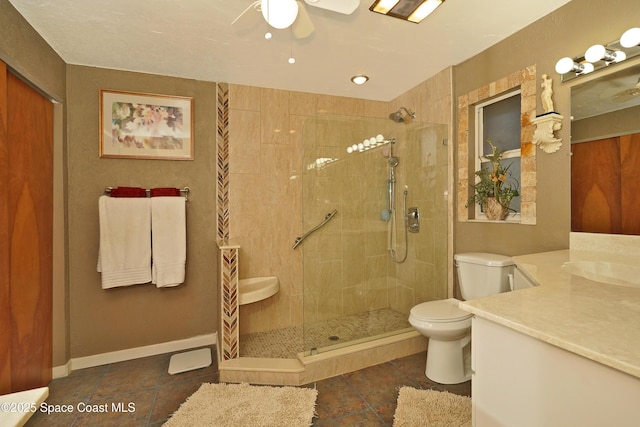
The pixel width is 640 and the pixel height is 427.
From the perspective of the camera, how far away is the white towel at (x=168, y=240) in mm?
2406

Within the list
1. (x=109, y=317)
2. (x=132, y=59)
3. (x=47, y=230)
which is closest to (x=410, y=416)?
(x=109, y=317)

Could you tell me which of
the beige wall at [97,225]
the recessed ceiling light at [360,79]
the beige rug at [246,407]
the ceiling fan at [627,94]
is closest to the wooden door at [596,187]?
the ceiling fan at [627,94]

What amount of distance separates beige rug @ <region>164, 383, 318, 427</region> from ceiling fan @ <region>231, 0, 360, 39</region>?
6.80 ft

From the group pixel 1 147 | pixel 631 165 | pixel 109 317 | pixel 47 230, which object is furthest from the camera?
pixel 109 317

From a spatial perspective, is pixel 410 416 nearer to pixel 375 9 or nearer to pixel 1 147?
pixel 375 9

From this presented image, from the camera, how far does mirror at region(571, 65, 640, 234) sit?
1.42 metres

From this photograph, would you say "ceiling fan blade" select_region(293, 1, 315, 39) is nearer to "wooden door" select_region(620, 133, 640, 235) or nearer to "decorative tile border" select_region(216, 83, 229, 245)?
"decorative tile border" select_region(216, 83, 229, 245)

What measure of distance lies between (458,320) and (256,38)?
7.60 feet

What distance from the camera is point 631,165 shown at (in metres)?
1.42

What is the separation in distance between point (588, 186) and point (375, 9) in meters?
1.53

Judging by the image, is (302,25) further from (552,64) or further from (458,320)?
(458,320)

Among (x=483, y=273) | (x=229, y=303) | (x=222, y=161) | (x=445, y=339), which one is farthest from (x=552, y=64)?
(x=229, y=303)

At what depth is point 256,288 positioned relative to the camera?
2.64 metres

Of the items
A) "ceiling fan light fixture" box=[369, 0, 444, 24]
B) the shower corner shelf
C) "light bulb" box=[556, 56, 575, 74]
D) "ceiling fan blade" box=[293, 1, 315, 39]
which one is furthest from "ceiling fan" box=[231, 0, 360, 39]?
the shower corner shelf
